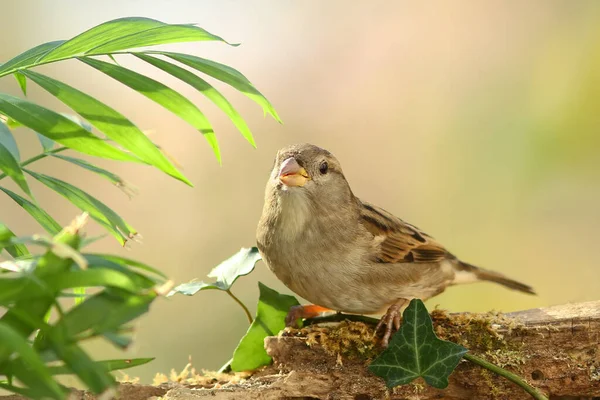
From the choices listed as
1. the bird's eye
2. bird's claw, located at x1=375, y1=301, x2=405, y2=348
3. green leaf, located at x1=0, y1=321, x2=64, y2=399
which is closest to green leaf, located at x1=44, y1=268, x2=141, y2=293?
green leaf, located at x1=0, y1=321, x2=64, y2=399

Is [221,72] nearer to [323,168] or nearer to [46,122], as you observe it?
[46,122]

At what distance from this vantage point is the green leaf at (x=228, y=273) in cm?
180

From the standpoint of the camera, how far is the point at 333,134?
405 centimetres

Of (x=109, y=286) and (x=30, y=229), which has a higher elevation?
(x=30, y=229)

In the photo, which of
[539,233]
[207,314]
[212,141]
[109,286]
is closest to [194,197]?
[207,314]

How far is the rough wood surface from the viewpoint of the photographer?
171 centimetres

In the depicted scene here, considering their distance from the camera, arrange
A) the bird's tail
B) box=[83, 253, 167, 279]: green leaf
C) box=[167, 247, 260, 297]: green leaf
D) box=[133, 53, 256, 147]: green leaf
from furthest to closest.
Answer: the bird's tail
box=[167, 247, 260, 297]: green leaf
box=[133, 53, 256, 147]: green leaf
box=[83, 253, 167, 279]: green leaf

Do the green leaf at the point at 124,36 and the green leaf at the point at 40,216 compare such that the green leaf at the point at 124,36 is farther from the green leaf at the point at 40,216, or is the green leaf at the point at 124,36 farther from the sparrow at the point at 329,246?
the sparrow at the point at 329,246

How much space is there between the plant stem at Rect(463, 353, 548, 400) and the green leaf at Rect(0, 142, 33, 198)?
1.05 m

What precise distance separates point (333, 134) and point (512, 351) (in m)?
2.41

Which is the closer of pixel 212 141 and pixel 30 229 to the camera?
pixel 212 141

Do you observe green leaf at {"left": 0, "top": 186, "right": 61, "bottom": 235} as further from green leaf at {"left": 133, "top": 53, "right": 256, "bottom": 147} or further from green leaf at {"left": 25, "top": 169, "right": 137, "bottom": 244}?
green leaf at {"left": 133, "top": 53, "right": 256, "bottom": 147}

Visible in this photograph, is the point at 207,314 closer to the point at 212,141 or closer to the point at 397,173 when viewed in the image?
the point at 397,173

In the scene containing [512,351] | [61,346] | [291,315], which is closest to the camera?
[61,346]
